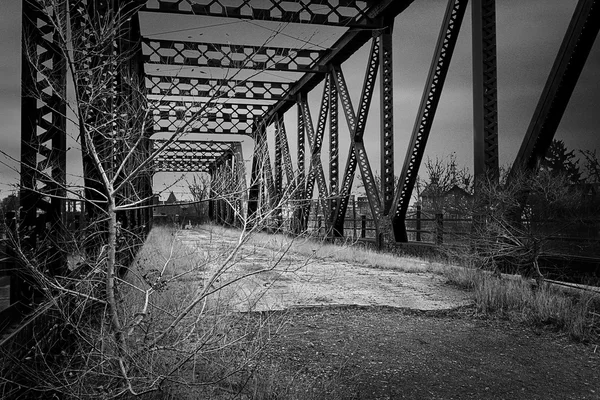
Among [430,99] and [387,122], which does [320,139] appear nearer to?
[387,122]

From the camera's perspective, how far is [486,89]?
868cm

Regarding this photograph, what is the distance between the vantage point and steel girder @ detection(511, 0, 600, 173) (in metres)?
6.77

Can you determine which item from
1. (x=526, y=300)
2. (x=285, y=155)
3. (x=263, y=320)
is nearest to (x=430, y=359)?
(x=263, y=320)

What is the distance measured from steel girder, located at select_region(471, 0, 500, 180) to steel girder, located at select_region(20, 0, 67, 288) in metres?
6.79

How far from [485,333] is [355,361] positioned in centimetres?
178

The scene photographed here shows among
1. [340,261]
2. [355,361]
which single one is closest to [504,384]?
[355,361]

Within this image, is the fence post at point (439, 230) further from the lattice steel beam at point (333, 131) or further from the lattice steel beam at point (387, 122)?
the lattice steel beam at point (333, 131)

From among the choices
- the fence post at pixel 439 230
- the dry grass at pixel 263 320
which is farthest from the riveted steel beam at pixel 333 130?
the dry grass at pixel 263 320

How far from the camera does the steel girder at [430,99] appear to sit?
9.83 meters

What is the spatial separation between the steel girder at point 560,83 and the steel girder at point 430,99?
303 cm

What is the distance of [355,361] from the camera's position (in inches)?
169

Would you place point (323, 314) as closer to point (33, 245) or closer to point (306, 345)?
point (306, 345)

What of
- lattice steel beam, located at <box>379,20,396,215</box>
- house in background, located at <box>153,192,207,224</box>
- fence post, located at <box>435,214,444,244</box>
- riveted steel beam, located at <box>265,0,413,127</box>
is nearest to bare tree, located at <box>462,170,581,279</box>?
A: fence post, located at <box>435,214,444,244</box>

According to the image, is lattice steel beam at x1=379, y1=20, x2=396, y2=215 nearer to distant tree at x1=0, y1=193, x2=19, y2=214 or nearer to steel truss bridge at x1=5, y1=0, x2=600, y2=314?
steel truss bridge at x1=5, y1=0, x2=600, y2=314
